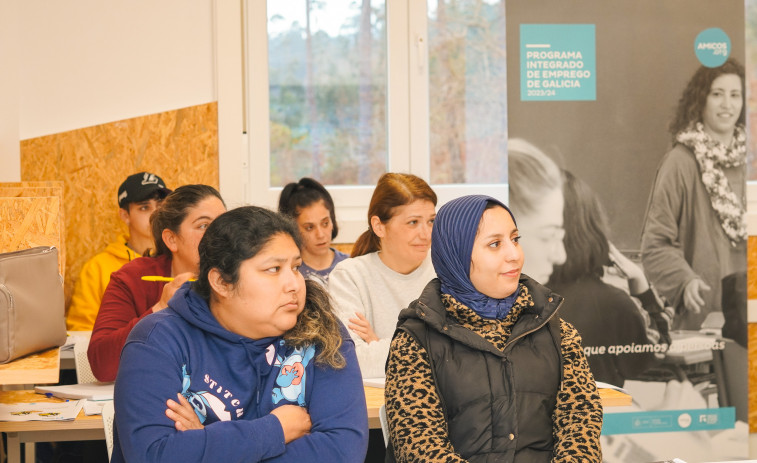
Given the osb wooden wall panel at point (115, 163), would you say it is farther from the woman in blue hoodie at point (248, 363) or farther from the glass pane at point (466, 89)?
the woman in blue hoodie at point (248, 363)

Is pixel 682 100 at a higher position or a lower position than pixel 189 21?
lower

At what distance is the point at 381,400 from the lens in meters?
2.61

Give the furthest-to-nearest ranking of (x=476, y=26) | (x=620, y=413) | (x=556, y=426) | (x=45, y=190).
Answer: (x=476, y=26) < (x=620, y=413) < (x=45, y=190) < (x=556, y=426)

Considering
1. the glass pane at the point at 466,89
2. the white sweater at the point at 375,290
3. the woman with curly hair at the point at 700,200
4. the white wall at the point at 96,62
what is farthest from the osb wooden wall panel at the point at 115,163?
the woman with curly hair at the point at 700,200

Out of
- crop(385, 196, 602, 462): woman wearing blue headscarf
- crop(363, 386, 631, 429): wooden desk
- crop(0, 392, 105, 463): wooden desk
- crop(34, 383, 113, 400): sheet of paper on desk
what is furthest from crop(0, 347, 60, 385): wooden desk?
crop(363, 386, 631, 429): wooden desk

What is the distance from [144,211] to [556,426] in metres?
2.76

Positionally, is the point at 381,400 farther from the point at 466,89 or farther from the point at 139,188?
the point at 466,89

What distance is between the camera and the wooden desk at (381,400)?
2537 millimetres

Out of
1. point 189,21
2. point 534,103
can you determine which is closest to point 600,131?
point 534,103

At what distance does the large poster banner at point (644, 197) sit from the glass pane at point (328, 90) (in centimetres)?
98

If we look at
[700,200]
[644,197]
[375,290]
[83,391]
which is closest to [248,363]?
[83,391]

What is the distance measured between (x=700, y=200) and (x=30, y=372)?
10.9 ft

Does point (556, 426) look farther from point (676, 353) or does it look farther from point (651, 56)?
point (651, 56)

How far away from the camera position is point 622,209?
163 inches
